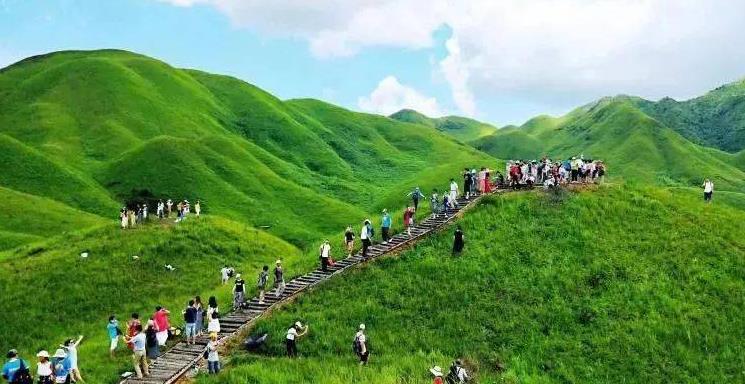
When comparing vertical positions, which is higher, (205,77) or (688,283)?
(205,77)

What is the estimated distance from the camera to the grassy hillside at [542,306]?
1099 inches

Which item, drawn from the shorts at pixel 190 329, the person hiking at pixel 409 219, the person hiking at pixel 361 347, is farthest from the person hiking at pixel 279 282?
the person hiking at pixel 409 219

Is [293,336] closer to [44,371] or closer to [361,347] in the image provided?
[361,347]

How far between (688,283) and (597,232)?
5.84 metres

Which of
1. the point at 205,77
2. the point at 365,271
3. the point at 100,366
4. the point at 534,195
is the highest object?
the point at 205,77

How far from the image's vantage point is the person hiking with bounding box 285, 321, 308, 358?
26859 millimetres

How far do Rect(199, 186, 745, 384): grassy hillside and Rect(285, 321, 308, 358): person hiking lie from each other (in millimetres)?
467

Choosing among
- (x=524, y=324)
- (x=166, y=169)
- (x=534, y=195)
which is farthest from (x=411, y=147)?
(x=524, y=324)

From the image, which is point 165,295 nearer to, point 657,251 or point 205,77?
point 657,251

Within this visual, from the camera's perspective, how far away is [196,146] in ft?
326

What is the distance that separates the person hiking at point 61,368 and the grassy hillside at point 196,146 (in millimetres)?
41106

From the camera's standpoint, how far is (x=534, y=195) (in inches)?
1683

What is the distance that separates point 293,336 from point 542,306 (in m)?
12.8

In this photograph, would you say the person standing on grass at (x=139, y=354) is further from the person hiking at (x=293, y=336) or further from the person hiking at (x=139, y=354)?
the person hiking at (x=293, y=336)
